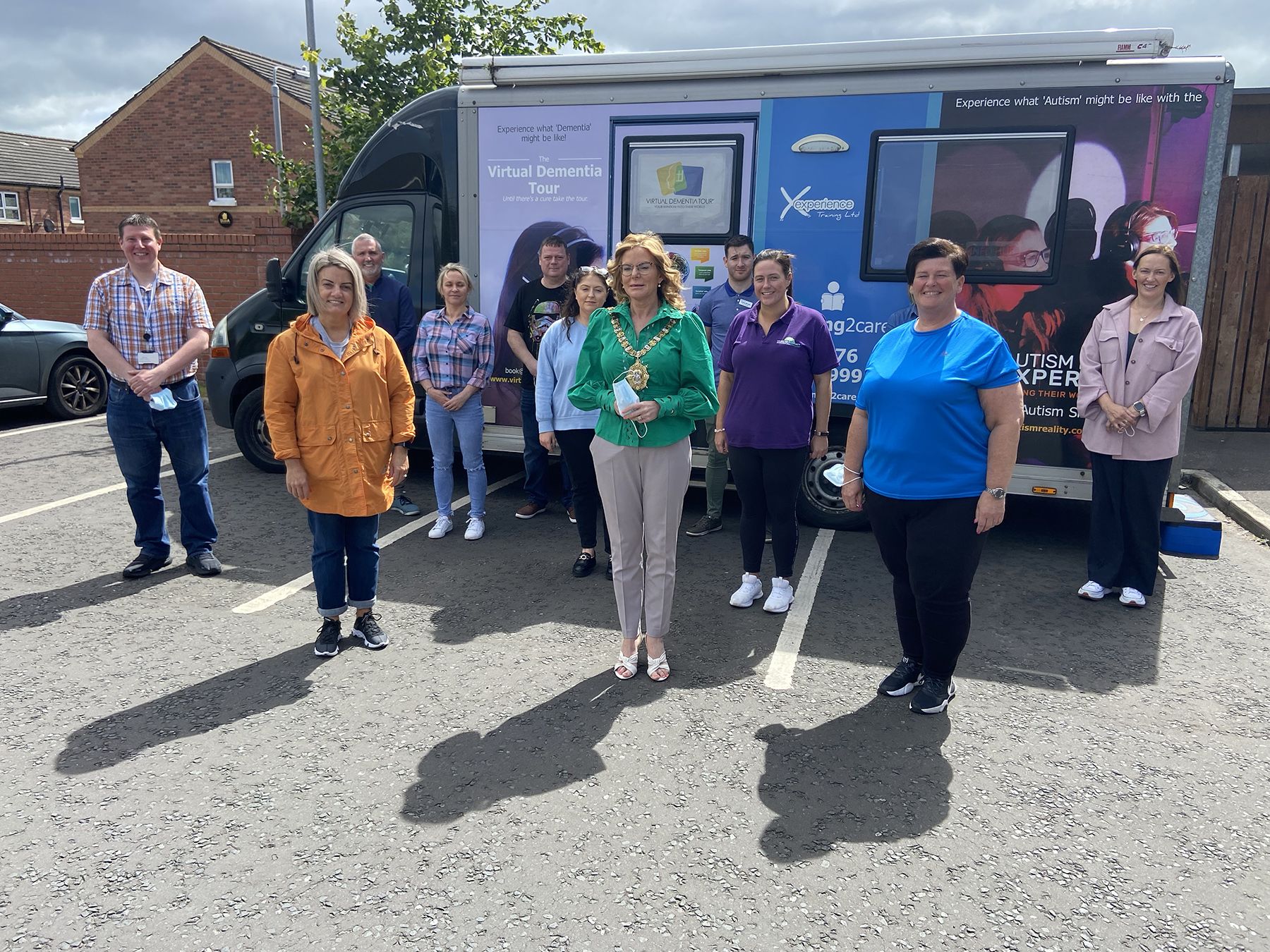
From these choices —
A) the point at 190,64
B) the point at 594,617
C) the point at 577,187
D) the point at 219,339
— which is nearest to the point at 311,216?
the point at 219,339

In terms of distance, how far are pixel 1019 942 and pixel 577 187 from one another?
5049 millimetres

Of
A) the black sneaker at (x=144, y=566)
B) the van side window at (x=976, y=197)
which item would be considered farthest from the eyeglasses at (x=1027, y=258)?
the black sneaker at (x=144, y=566)

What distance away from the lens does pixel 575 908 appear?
2506 millimetres

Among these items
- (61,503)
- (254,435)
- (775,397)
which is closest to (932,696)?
(775,397)

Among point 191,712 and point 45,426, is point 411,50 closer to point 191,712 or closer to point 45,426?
point 45,426

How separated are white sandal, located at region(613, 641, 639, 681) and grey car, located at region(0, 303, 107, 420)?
8.04m

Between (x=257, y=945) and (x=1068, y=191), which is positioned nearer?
(x=257, y=945)

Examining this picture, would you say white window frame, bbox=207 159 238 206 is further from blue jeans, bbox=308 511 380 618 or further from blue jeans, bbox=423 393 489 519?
blue jeans, bbox=308 511 380 618

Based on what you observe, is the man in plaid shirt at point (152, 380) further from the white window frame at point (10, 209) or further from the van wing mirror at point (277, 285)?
the white window frame at point (10, 209)

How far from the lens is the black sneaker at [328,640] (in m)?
4.14

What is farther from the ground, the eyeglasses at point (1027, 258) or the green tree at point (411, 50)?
the green tree at point (411, 50)

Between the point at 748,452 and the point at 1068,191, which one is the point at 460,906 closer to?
the point at 748,452

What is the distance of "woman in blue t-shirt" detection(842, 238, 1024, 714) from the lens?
3.27 metres

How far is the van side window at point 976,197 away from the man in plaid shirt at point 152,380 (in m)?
4.02
